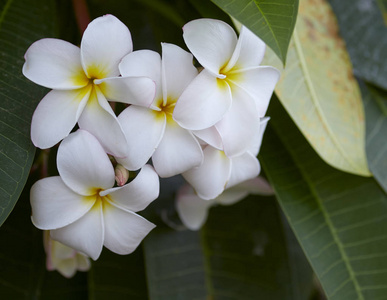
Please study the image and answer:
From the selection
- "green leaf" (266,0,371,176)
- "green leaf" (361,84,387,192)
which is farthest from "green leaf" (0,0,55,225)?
"green leaf" (361,84,387,192)

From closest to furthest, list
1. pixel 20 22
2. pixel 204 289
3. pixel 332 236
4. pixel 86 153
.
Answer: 1. pixel 86 153
2. pixel 20 22
3. pixel 332 236
4. pixel 204 289

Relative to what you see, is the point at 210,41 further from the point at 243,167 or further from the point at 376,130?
the point at 376,130

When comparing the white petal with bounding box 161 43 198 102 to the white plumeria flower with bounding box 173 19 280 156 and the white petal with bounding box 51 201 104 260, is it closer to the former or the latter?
the white plumeria flower with bounding box 173 19 280 156

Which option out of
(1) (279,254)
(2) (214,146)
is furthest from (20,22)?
(1) (279,254)

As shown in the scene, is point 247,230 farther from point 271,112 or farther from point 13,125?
point 13,125

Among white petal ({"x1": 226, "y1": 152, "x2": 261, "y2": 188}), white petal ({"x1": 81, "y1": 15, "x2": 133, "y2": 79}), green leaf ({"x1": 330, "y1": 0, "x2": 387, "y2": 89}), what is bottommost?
green leaf ({"x1": 330, "y1": 0, "x2": 387, "y2": 89})

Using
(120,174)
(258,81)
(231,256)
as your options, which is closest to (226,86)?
(258,81)
